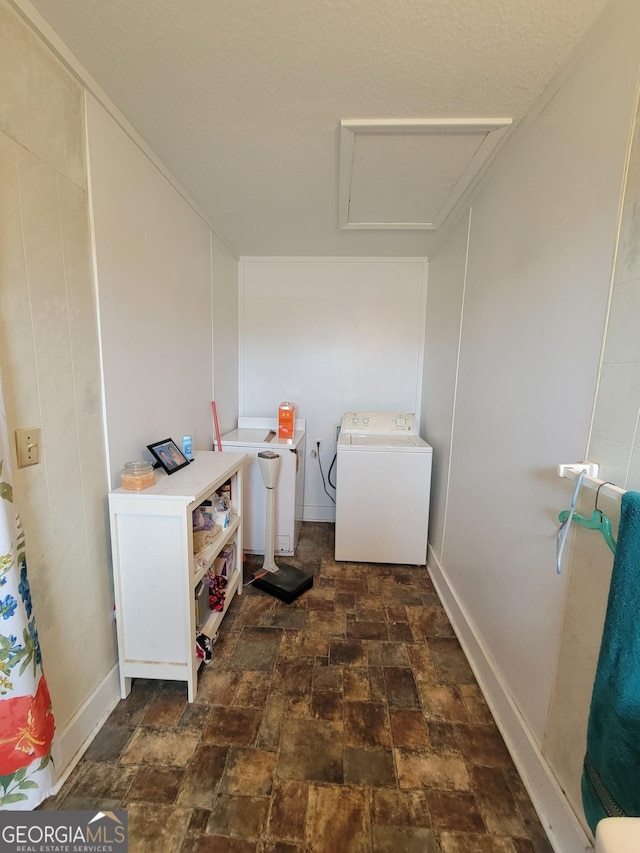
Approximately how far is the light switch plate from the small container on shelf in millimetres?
315

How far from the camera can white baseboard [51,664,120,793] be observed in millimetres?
1083

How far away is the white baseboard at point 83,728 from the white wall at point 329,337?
1969 millimetres

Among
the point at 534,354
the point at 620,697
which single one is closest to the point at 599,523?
the point at 620,697

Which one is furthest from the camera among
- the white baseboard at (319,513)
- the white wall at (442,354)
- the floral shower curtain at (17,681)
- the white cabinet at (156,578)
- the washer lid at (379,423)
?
the white baseboard at (319,513)

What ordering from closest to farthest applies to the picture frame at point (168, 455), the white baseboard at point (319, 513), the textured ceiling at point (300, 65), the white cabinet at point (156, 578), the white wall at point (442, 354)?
the textured ceiling at point (300, 65)
the white cabinet at point (156, 578)
the picture frame at point (168, 455)
the white wall at point (442, 354)
the white baseboard at point (319, 513)

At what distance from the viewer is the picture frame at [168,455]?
1.51 metres

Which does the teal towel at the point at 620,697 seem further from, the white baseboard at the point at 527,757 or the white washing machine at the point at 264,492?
the white washing machine at the point at 264,492

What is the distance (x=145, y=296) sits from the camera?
1505 millimetres

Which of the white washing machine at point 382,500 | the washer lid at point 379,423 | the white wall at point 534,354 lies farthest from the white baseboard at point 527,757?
the washer lid at point 379,423

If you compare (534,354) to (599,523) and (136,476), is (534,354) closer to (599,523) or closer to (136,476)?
(599,523)

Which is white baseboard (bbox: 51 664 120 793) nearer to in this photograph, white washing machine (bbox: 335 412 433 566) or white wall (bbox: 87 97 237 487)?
white wall (bbox: 87 97 237 487)

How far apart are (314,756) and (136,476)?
4.02 feet

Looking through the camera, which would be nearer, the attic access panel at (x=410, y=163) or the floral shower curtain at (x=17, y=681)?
the floral shower curtain at (x=17, y=681)

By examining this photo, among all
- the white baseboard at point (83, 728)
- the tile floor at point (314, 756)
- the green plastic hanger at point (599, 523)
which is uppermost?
the green plastic hanger at point (599, 523)
